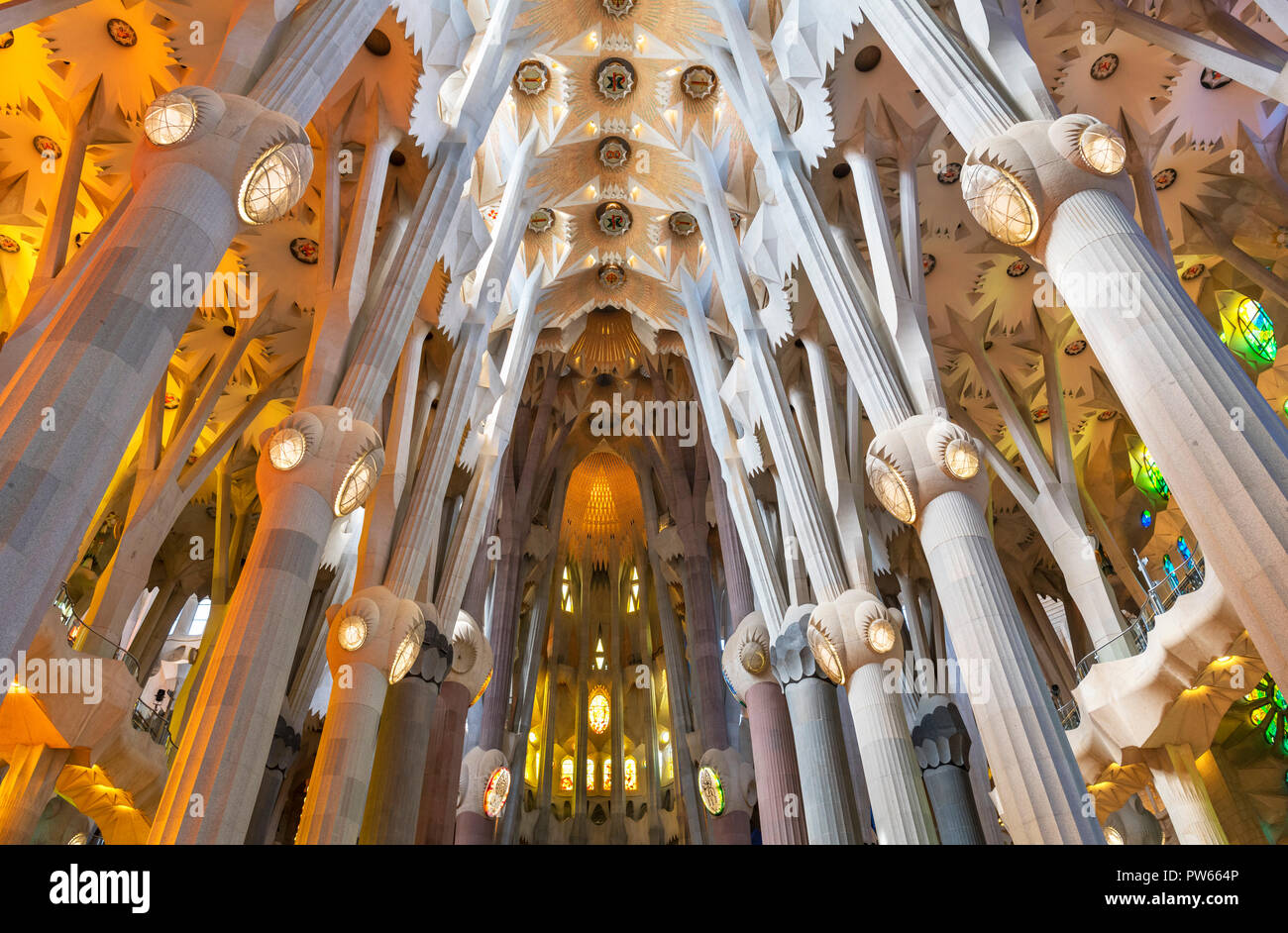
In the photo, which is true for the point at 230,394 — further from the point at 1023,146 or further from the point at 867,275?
the point at 1023,146

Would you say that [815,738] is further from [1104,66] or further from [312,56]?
[312,56]

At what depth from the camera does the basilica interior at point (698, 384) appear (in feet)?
20.4

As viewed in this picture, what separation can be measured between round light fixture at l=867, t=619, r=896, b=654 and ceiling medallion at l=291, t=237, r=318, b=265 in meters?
10.7

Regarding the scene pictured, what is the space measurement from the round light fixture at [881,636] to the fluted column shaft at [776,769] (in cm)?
464

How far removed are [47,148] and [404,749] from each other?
10374 millimetres

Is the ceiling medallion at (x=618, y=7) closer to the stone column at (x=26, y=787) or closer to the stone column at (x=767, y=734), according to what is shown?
the stone column at (x=767, y=734)

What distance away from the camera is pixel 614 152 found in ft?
66.5

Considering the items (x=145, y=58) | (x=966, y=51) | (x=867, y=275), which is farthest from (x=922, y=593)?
(x=145, y=58)

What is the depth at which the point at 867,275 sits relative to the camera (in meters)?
13.0

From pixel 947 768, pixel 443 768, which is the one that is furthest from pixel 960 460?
pixel 443 768
